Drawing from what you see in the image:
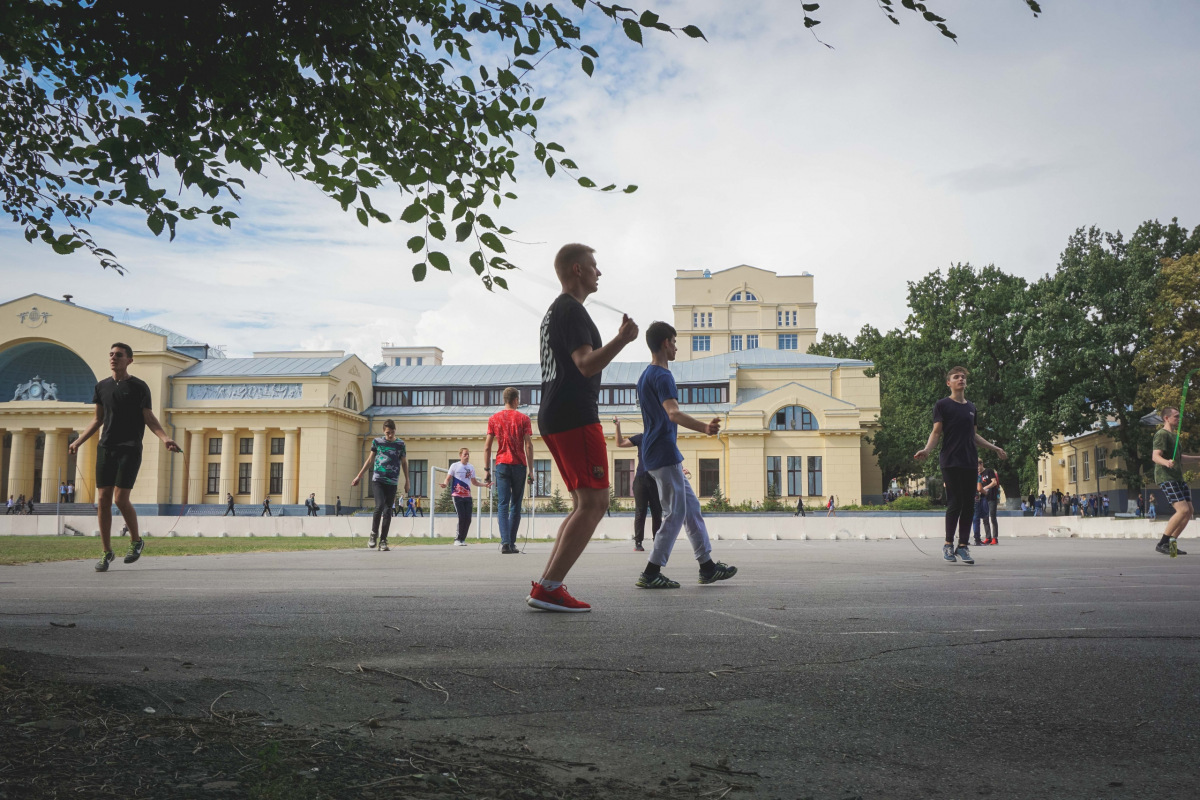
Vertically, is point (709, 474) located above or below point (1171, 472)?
above

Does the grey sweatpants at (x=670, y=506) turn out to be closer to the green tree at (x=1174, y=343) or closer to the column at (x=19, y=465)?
the green tree at (x=1174, y=343)

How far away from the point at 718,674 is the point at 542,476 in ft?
195

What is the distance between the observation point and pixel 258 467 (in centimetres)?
5931

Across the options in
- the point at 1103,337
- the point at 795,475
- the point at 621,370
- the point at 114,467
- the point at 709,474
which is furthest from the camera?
the point at 621,370

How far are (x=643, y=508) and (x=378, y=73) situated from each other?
1035cm

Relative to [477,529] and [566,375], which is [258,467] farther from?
[566,375]

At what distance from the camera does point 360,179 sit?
4.56 m

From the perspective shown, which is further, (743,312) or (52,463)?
(743,312)

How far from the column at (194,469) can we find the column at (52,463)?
8434mm

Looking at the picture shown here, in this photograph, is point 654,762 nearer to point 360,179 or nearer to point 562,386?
point 562,386

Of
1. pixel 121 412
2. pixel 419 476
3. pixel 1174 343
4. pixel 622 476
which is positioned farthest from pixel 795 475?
pixel 121 412

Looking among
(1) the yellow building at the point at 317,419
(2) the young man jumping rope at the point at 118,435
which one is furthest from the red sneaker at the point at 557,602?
(1) the yellow building at the point at 317,419

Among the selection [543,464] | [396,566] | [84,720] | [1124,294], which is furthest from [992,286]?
[84,720]

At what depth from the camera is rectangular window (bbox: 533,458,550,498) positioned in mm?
60006
